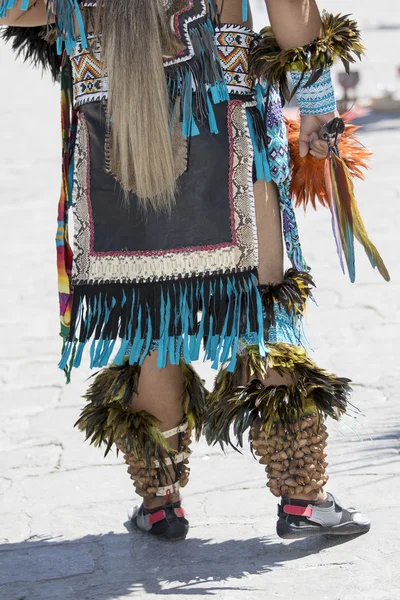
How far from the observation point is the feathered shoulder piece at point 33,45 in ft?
8.89

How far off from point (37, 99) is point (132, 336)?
36.6ft

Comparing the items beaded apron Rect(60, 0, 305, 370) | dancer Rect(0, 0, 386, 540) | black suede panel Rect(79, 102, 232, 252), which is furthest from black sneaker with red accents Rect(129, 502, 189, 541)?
black suede panel Rect(79, 102, 232, 252)

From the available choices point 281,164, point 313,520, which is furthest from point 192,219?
point 313,520

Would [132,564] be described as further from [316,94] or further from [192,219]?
[316,94]

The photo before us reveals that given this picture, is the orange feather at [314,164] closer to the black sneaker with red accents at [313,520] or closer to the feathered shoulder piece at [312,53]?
the feathered shoulder piece at [312,53]

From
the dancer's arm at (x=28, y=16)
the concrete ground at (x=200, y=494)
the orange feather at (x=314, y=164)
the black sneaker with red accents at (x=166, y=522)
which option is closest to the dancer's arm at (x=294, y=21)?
the orange feather at (x=314, y=164)

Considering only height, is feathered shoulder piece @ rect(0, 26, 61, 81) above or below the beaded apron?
above

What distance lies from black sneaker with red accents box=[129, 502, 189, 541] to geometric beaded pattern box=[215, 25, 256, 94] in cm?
110

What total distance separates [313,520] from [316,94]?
1.05 m

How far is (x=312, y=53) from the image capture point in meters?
2.31

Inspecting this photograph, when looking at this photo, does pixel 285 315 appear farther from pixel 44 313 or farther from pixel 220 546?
pixel 44 313

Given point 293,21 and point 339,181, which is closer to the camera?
point 293,21

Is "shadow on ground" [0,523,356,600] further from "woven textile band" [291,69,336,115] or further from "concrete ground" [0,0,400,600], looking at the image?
"woven textile band" [291,69,336,115]

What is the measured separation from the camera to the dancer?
2.31 meters
